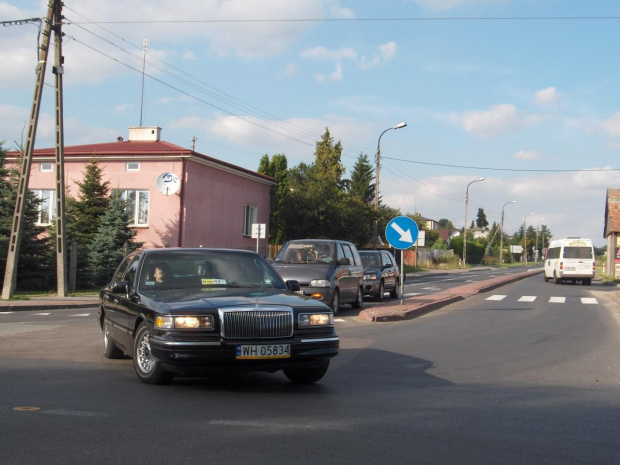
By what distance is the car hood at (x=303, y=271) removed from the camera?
15500 mm

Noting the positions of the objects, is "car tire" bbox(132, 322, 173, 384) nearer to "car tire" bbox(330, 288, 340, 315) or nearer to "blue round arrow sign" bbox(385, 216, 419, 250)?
"car tire" bbox(330, 288, 340, 315)

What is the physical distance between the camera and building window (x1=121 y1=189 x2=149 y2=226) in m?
29.9

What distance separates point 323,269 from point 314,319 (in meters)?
8.75

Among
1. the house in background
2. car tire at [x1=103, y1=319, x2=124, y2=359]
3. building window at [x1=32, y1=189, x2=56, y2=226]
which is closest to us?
car tire at [x1=103, y1=319, x2=124, y2=359]

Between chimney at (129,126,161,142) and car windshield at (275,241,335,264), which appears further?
chimney at (129,126,161,142)

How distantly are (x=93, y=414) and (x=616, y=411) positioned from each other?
4.86 m

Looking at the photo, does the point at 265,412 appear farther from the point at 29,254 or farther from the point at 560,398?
the point at 29,254

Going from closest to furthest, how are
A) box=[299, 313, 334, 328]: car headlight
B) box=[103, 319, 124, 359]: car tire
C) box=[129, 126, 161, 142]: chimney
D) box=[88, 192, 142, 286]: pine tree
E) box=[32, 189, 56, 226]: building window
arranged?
box=[299, 313, 334, 328]: car headlight, box=[103, 319, 124, 359]: car tire, box=[88, 192, 142, 286]: pine tree, box=[32, 189, 56, 226]: building window, box=[129, 126, 161, 142]: chimney

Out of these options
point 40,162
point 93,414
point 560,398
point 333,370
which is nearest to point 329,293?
point 333,370

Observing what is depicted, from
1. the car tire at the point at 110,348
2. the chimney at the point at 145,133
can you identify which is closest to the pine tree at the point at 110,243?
the chimney at the point at 145,133

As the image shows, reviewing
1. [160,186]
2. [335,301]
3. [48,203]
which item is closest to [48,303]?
[335,301]

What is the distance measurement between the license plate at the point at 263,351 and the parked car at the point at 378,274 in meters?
14.3

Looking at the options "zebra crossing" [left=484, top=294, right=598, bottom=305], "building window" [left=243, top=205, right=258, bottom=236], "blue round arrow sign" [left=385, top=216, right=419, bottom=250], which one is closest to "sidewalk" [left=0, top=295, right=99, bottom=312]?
"blue round arrow sign" [left=385, top=216, right=419, bottom=250]

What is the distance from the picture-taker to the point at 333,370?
8578mm
